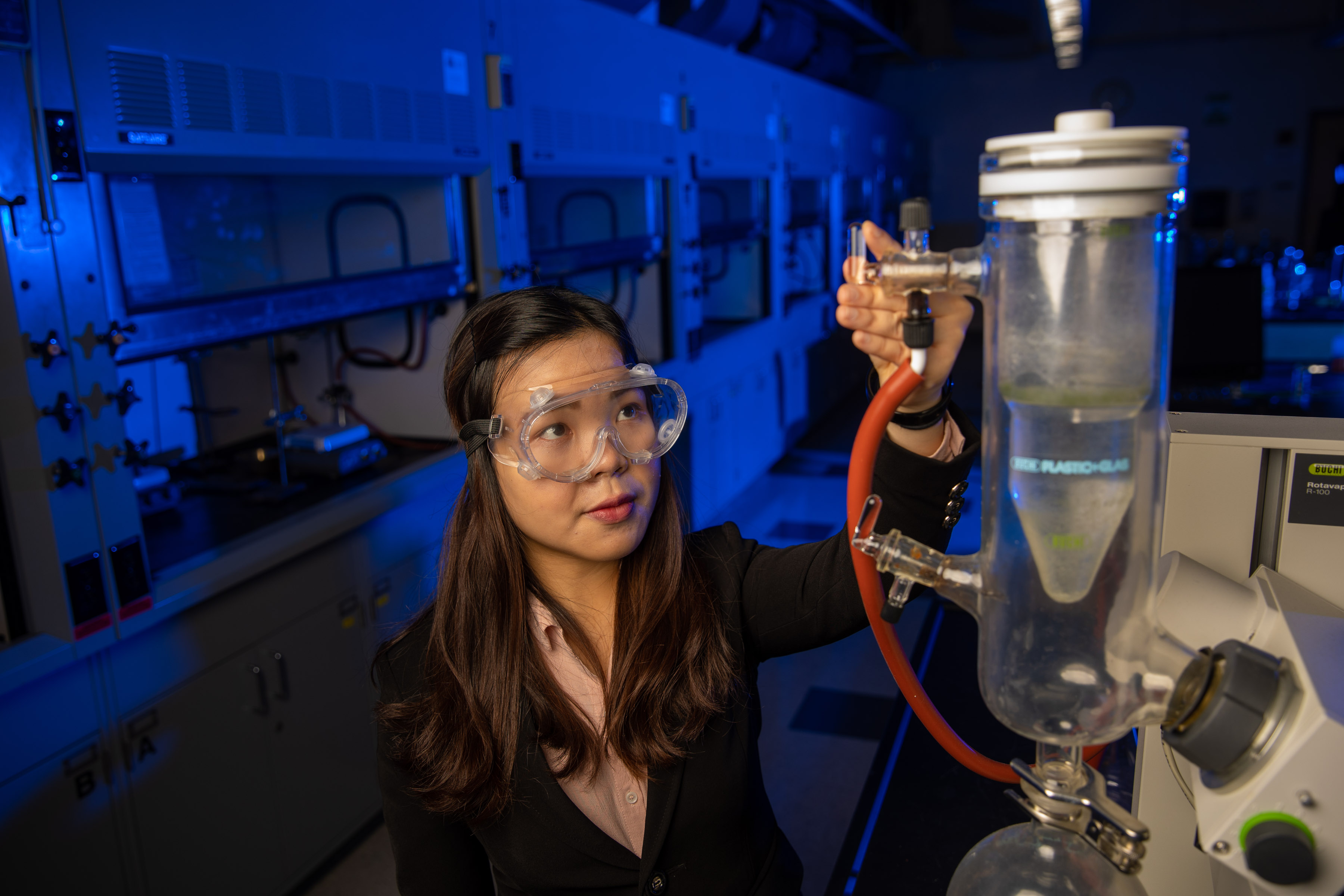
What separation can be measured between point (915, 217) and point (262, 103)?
1799 millimetres

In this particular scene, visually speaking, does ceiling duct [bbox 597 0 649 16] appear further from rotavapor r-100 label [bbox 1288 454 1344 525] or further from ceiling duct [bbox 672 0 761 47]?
rotavapor r-100 label [bbox 1288 454 1344 525]

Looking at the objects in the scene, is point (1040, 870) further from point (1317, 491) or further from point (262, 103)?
point (262, 103)

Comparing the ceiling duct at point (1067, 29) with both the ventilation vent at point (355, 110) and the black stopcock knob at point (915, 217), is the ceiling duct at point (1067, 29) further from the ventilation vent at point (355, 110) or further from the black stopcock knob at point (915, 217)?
the black stopcock knob at point (915, 217)

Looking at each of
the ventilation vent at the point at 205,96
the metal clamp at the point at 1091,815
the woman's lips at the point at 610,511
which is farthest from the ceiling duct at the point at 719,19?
the metal clamp at the point at 1091,815

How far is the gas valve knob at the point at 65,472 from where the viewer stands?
1.66m

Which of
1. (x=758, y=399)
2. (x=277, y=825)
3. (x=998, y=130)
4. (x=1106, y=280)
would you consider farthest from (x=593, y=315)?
(x=998, y=130)

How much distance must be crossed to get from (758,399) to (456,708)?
423 cm

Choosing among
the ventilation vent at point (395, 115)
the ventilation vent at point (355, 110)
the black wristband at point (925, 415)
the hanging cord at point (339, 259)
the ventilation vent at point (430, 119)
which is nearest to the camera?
the black wristband at point (925, 415)

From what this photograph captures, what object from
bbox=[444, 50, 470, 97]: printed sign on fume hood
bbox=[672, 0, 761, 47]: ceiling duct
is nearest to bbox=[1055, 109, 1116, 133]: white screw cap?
bbox=[444, 50, 470, 97]: printed sign on fume hood

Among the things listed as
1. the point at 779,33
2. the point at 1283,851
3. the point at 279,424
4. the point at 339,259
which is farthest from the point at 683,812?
the point at 779,33

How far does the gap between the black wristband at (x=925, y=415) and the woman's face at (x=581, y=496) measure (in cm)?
33

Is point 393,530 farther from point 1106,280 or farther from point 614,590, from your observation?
point 1106,280

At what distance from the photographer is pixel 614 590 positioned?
1196 millimetres

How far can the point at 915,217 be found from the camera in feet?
2.13
